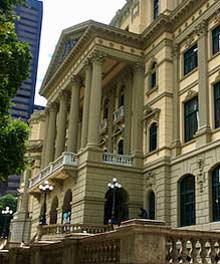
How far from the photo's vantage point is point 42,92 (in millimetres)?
45781

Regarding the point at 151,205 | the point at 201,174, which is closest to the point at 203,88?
the point at 201,174

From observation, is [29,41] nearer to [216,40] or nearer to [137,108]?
[137,108]

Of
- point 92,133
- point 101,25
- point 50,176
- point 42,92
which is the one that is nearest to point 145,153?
point 92,133

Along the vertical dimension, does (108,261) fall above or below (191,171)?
A: below

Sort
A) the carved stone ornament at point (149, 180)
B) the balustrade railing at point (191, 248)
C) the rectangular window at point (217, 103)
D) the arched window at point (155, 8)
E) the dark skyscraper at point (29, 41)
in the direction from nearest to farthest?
the balustrade railing at point (191, 248) < the rectangular window at point (217, 103) < the carved stone ornament at point (149, 180) < the arched window at point (155, 8) < the dark skyscraper at point (29, 41)

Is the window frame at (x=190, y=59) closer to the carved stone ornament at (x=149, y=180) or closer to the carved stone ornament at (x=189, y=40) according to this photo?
the carved stone ornament at (x=189, y=40)

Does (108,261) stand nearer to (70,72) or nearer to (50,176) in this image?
(50,176)

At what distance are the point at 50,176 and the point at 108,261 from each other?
23672 millimetres

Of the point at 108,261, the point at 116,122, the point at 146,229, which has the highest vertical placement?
the point at 116,122

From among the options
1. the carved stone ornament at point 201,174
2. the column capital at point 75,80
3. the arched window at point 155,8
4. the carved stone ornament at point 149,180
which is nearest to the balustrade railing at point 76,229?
the carved stone ornament at point 149,180

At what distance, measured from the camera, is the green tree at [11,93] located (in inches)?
599

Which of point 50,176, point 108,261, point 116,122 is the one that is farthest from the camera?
point 116,122

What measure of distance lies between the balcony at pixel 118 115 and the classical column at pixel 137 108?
2193mm

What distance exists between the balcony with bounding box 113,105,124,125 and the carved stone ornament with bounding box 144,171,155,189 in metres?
6.48
